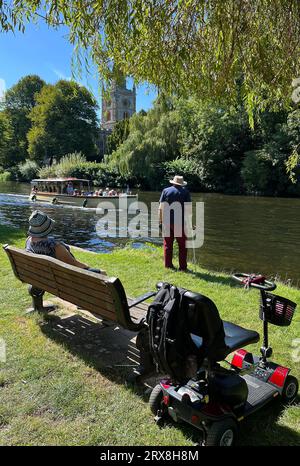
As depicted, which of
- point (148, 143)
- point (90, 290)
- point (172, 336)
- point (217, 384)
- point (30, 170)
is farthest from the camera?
point (30, 170)

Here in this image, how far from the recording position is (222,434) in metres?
2.77

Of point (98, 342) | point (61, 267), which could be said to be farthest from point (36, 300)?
point (61, 267)

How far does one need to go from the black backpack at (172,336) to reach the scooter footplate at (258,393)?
29.1 inches

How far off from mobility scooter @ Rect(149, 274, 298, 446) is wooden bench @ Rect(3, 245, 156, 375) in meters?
0.63

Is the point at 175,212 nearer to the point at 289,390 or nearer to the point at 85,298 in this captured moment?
the point at 85,298

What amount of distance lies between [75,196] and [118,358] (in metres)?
27.0

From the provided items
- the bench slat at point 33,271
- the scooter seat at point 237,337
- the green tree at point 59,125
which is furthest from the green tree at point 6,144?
the scooter seat at point 237,337

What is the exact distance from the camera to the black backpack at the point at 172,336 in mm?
2736

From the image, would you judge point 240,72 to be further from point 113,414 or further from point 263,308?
point 113,414

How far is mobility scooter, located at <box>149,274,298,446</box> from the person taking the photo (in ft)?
9.04

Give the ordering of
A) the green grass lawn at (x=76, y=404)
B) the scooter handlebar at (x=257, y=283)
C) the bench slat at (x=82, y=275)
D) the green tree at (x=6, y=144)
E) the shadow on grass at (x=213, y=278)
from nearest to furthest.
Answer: the green grass lawn at (x=76, y=404) → the scooter handlebar at (x=257, y=283) → the bench slat at (x=82, y=275) → the shadow on grass at (x=213, y=278) → the green tree at (x=6, y=144)

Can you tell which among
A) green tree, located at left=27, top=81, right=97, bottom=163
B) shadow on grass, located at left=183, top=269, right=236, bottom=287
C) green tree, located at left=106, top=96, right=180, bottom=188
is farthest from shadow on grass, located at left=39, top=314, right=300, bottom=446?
green tree, located at left=27, top=81, right=97, bottom=163

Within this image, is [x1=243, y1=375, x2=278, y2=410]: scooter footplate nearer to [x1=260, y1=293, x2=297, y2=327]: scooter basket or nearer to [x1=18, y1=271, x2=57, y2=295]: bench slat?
[x1=260, y1=293, x2=297, y2=327]: scooter basket

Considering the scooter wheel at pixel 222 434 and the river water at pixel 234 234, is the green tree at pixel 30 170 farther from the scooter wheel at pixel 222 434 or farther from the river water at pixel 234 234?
the scooter wheel at pixel 222 434
